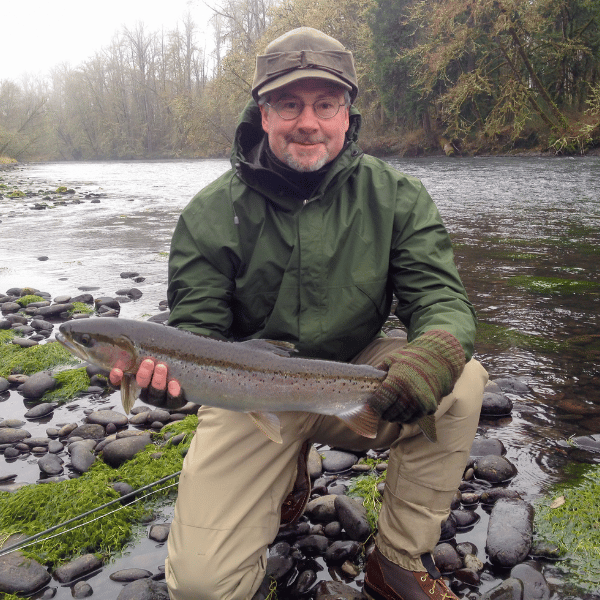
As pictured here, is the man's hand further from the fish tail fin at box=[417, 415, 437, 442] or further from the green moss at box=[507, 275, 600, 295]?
the green moss at box=[507, 275, 600, 295]

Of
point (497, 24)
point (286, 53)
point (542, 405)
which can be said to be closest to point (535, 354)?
point (542, 405)

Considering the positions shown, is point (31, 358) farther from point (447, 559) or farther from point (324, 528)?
point (447, 559)

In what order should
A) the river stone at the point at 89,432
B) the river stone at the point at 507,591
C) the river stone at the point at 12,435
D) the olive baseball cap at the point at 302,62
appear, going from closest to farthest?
the river stone at the point at 507,591
the olive baseball cap at the point at 302,62
the river stone at the point at 12,435
the river stone at the point at 89,432

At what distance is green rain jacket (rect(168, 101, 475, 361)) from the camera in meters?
2.84

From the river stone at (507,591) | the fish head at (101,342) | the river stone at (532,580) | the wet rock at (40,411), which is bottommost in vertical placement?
the wet rock at (40,411)

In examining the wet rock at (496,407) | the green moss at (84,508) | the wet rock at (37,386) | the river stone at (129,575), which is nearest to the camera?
the river stone at (129,575)

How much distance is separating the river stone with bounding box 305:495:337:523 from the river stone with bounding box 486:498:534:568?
81cm

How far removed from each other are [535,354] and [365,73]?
35026mm

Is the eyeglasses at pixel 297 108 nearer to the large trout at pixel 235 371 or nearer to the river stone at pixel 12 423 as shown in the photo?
the large trout at pixel 235 371

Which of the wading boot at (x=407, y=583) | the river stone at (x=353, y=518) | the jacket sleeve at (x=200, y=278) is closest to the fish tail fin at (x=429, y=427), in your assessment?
the wading boot at (x=407, y=583)

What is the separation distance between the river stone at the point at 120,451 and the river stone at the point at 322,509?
1271mm

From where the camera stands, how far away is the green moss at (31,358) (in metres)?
5.25

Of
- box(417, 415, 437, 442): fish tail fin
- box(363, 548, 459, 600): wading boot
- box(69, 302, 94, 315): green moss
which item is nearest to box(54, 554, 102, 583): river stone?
box(363, 548, 459, 600): wading boot

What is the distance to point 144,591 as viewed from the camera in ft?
8.17
